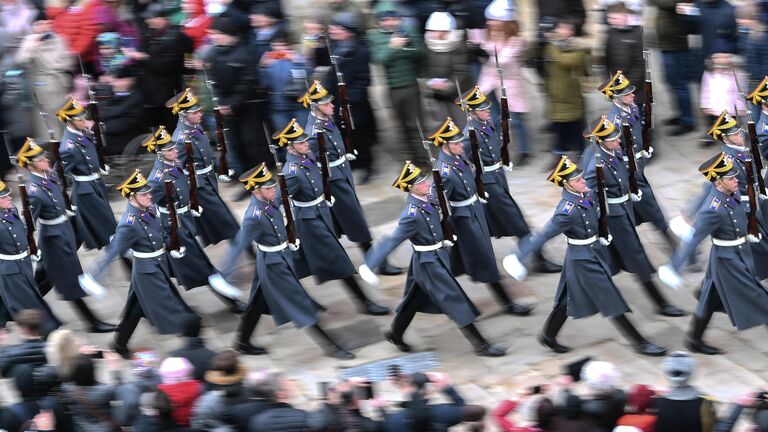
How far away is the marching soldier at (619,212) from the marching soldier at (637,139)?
0.25 m

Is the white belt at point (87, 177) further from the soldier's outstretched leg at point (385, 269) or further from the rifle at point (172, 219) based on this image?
the soldier's outstretched leg at point (385, 269)

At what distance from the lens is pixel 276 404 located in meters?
8.05

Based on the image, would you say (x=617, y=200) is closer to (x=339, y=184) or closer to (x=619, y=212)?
(x=619, y=212)

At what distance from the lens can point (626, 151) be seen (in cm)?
1142

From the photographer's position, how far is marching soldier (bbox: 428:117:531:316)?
11000mm

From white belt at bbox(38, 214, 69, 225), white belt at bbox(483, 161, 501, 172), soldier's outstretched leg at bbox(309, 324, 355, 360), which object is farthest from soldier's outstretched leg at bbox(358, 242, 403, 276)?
white belt at bbox(38, 214, 69, 225)

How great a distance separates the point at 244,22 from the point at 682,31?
380cm

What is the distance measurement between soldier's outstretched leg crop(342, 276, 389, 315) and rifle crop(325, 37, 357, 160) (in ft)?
3.54

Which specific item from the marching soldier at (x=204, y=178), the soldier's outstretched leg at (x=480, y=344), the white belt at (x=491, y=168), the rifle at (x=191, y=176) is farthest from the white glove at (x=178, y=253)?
the white belt at (x=491, y=168)

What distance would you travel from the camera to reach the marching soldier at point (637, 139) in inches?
449

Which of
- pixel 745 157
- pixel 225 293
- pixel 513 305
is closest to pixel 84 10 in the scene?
pixel 225 293

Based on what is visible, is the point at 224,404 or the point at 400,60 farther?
the point at 400,60

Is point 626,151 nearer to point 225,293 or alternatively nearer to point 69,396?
point 225,293

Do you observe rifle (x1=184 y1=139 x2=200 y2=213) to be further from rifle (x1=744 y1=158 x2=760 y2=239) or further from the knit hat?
rifle (x1=744 y1=158 x2=760 y2=239)
